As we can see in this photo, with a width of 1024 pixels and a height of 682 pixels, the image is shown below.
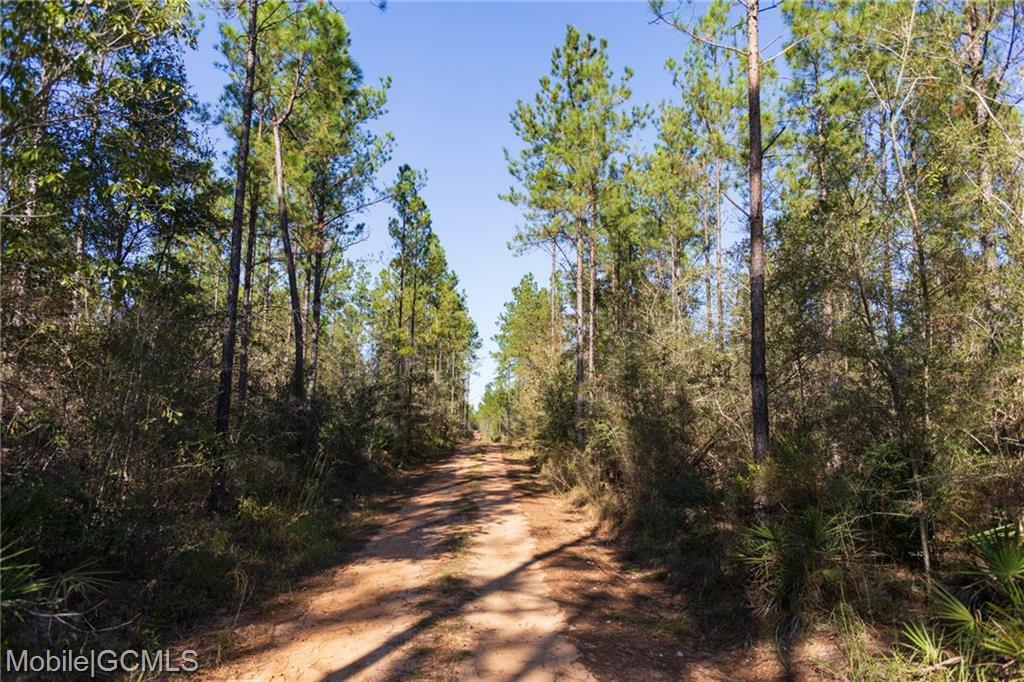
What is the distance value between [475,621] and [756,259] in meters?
6.09

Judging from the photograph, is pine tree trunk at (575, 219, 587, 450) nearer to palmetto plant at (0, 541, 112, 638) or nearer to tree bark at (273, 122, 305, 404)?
tree bark at (273, 122, 305, 404)

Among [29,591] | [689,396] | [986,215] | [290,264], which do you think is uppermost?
[290,264]

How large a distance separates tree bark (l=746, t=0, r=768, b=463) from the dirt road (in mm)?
2860

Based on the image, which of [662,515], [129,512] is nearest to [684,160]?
[662,515]

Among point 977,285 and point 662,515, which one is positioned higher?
point 977,285

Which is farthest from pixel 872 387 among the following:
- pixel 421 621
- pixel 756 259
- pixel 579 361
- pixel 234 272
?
pixel 579 361

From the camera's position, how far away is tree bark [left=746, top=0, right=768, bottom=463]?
7430 mm

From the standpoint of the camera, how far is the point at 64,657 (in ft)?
13.9

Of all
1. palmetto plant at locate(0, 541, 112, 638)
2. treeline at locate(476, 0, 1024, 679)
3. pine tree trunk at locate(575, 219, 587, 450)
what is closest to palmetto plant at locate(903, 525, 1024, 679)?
treeline at locate(476, 0, 1024, 679)

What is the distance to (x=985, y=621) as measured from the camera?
463cm

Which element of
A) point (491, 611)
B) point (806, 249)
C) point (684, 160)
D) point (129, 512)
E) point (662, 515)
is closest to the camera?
point (129, 512)

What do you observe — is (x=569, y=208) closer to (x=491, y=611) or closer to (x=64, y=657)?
(x=491, y=611)

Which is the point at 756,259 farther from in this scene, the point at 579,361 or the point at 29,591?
the point at 579,361

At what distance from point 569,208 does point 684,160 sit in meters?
5.34
